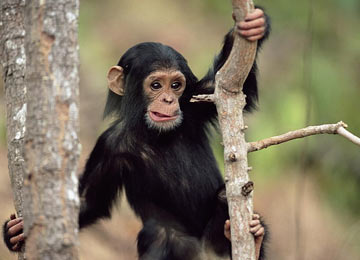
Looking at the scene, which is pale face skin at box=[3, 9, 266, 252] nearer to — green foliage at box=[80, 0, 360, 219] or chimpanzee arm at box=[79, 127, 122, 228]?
chimpanzee arm at box=[79, 127, 122, 228]

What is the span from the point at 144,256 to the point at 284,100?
569 cm

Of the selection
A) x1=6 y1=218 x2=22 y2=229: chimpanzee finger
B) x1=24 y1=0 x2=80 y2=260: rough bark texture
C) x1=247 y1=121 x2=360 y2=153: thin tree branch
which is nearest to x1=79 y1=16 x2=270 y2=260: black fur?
x1=6 y1=218 x2=22 y2=229: chimpanzee finger

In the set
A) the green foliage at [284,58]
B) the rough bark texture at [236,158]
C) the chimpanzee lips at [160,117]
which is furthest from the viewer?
the green foliage at [284,58]

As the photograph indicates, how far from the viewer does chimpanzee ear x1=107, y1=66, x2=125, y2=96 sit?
5.75 metres

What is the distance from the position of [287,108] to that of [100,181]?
520cm

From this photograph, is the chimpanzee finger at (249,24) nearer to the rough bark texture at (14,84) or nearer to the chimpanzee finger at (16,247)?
the rough bark texture at (14,84)

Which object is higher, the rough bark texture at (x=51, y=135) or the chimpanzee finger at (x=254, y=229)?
the rough bark texture at (x=51, y=135)

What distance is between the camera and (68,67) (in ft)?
10.8

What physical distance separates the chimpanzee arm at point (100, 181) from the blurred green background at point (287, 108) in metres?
2.81

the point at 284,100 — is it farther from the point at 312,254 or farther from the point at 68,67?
the point at 68,67

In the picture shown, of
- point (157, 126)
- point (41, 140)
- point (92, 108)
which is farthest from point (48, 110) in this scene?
point (92, 108)

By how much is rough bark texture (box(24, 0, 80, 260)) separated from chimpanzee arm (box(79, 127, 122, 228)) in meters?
2.32

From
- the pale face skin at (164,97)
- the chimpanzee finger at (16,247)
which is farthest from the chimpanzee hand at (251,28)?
the chimpanzee finger at (16,247)

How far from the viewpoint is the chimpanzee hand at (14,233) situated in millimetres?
4934
